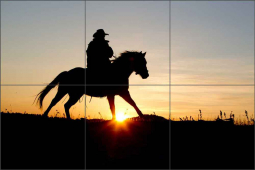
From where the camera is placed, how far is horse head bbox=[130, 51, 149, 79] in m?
13.7

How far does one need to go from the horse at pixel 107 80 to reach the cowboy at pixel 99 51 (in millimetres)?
179

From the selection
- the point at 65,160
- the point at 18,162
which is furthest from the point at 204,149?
the point at 18,162

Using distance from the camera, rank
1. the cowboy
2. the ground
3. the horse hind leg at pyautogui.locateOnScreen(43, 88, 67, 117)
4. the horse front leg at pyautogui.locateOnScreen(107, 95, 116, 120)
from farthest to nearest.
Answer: the horse hind leg at pyautogui.locateOnScreen(43, 88, 67, 117), the cowboy, the horse front leg at pyautogui.locateOnScreen(107, 95, 116, 120), the ground

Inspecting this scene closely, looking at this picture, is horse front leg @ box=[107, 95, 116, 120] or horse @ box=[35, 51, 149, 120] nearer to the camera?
horse front leg @ box=[107, 95, 116, 120]

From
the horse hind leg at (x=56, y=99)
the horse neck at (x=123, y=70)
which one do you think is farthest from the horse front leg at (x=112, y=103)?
the horse hind leg at (x=56, y=99)

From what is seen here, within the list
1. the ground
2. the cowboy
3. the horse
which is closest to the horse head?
the horse

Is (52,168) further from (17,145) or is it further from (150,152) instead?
(150,152)

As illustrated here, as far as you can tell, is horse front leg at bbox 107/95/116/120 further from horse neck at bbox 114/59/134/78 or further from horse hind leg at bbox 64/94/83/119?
horse hind leg at bbox 64/94/83/119

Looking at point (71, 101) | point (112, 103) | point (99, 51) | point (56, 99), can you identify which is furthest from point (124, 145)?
point (56, 99)

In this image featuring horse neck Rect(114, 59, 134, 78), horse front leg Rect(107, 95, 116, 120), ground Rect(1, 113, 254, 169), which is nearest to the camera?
ground Rect(1, 113, 254, 169)

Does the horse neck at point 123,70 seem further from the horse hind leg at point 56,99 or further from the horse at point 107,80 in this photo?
the horse hind leg at point 56,99

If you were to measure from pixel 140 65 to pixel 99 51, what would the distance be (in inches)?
57.5

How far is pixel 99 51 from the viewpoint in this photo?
13352mm

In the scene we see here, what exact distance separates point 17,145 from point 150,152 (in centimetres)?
313
